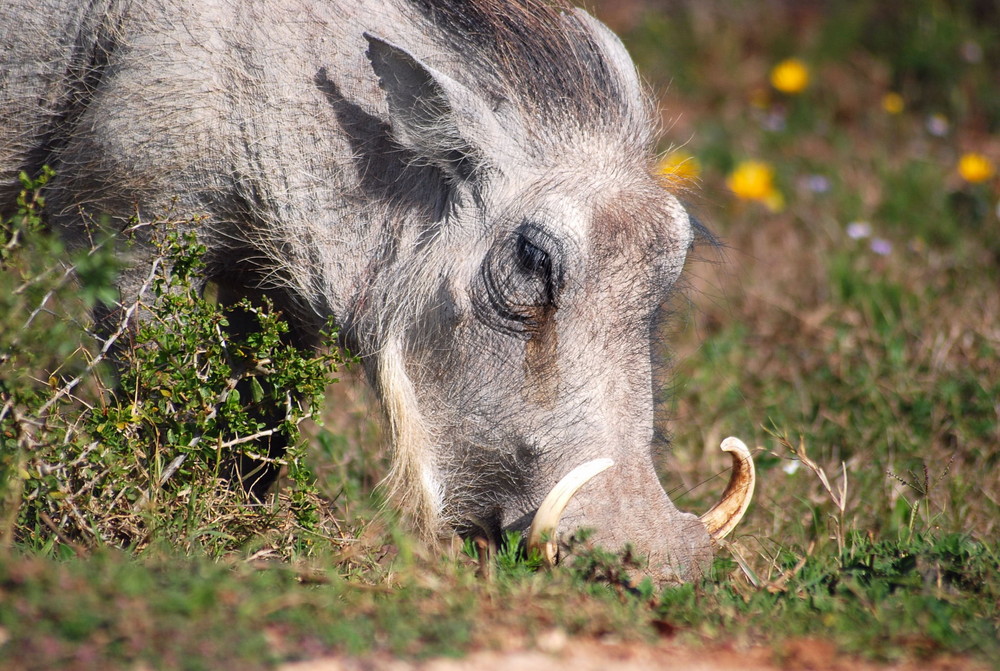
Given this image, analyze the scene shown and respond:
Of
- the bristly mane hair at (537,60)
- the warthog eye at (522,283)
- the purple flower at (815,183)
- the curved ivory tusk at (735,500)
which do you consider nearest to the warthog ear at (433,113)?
the bristly mane hair at (537,60)

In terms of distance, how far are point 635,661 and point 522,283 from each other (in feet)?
2.99

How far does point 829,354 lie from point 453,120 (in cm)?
216

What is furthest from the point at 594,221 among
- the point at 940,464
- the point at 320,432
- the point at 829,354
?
the point at 829,354

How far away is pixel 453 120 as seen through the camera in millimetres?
2533

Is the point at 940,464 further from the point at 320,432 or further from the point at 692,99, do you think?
the point at 692,99

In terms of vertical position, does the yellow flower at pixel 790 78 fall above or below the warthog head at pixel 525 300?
above

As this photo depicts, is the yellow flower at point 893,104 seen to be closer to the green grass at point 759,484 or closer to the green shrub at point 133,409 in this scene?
the green grass at point 759,484

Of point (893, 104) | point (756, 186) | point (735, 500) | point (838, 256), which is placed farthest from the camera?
point (893, 104)

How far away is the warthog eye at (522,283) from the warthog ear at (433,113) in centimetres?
25

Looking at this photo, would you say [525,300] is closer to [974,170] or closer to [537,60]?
[537,60]

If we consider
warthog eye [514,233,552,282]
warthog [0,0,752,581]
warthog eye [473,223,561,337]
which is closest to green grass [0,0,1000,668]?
warthog [0,0,752,581]

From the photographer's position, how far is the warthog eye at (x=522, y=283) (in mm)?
2414

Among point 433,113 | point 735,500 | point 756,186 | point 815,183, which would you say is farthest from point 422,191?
point 815,183

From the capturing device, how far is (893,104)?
6.39 metres
